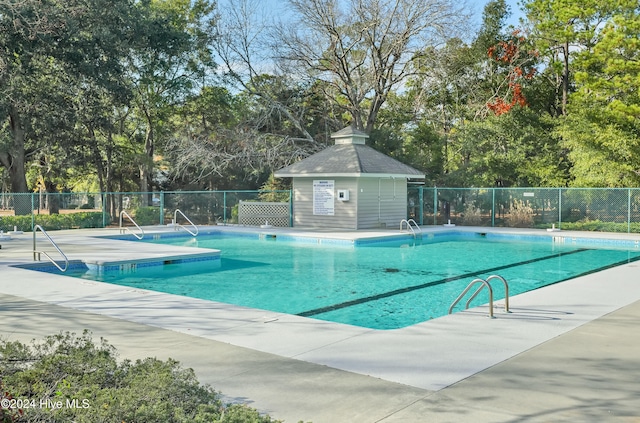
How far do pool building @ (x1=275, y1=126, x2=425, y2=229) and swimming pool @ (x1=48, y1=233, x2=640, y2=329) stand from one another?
2.90 m

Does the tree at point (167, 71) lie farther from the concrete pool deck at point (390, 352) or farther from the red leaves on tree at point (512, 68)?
the concrete pool deck at point (390, 352)

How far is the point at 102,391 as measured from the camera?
3.77 meters

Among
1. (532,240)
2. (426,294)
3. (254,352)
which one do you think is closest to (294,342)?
(254,352)

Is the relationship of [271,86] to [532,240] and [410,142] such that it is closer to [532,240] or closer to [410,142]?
[410,142]

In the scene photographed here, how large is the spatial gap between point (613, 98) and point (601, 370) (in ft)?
73.2

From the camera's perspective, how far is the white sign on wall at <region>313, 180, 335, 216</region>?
2200 cm

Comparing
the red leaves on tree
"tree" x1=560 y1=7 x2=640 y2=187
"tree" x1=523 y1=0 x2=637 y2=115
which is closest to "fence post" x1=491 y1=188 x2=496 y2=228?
"tree" x1=560 y1=7 x2=640 y2=187

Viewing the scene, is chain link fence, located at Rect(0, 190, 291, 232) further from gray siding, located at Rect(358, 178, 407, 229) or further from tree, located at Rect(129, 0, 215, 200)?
tree, located at Rect(129, 0, 215, 200)

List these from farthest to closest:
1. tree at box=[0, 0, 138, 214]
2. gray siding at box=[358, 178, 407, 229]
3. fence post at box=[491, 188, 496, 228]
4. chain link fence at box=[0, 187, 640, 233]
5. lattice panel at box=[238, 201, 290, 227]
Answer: lattice panel at box=[238, 201, 290, 227]
fence post at box=[491, 188, 496, 228]
gray siding at box=[358, 178, 407, 229]
chain link fence at box=[0, 187, 640, 233]
tree at box=[0, 0, 138, 214]

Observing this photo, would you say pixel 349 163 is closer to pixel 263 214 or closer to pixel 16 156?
pixel 263 214

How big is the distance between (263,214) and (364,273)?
458 inches

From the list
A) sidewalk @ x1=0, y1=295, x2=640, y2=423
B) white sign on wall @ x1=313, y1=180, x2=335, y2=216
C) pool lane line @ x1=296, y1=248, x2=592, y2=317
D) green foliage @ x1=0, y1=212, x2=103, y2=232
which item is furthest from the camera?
white sign on wall @ x1=313, y1=180, x2=335, y2=216

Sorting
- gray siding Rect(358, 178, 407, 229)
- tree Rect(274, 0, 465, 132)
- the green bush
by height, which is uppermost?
tree Rect(274, 0, 465, 132)

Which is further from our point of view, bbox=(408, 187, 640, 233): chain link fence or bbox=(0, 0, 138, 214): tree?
bbox=(408, 187, 640, 233): chain link fence
